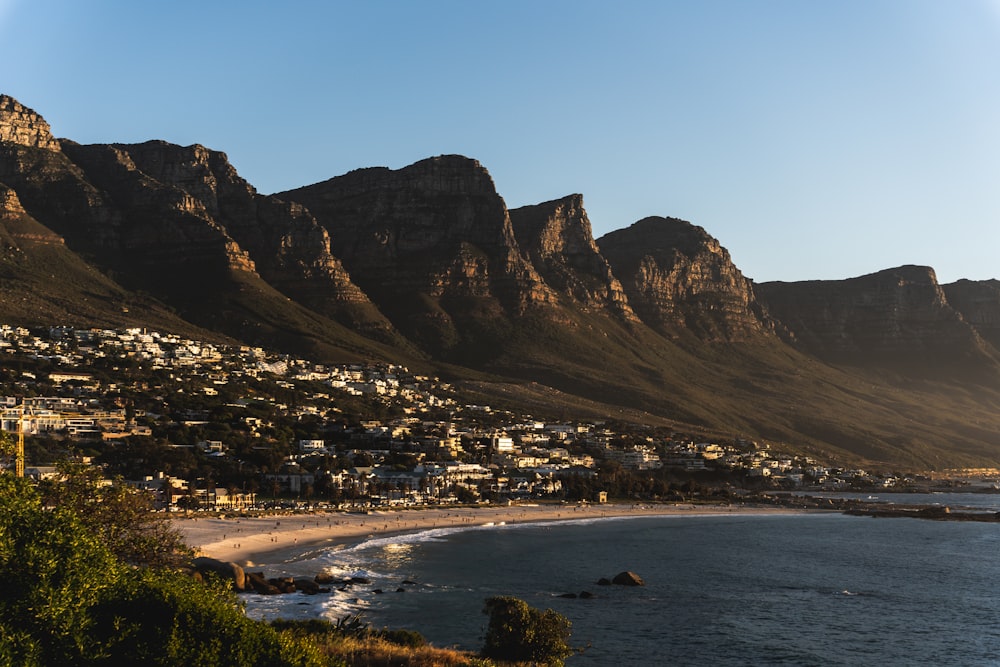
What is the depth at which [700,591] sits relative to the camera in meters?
75.2

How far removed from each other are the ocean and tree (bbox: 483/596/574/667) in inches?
132

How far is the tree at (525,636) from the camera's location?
4472cm

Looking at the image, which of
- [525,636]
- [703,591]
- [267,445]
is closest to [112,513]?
[525,636]

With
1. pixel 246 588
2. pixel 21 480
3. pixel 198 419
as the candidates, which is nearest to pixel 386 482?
pixel 198 419

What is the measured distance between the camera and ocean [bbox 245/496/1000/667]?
54.5 meters

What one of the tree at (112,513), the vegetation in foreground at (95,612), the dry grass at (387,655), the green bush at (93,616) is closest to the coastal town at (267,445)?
the dry grass at (387,655)

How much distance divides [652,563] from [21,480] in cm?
6961

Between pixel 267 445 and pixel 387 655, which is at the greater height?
pixel 267 445

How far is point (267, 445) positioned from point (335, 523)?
39013mm

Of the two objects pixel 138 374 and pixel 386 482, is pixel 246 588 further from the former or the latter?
pixel 138 374

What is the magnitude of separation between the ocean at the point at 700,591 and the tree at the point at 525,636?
335 centimetres

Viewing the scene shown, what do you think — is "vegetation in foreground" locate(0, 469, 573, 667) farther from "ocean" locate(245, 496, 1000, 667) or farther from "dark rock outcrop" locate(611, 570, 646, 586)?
"dark rock outcrop" locate(611, 570, 646, 586)

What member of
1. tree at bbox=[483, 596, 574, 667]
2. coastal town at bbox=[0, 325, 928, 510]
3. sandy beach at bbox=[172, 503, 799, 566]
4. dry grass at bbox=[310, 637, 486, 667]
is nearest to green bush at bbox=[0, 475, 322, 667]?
dry grass at bbox=[310, 637, 486, 667]

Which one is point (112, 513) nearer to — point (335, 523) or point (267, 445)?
point (335, 523)
